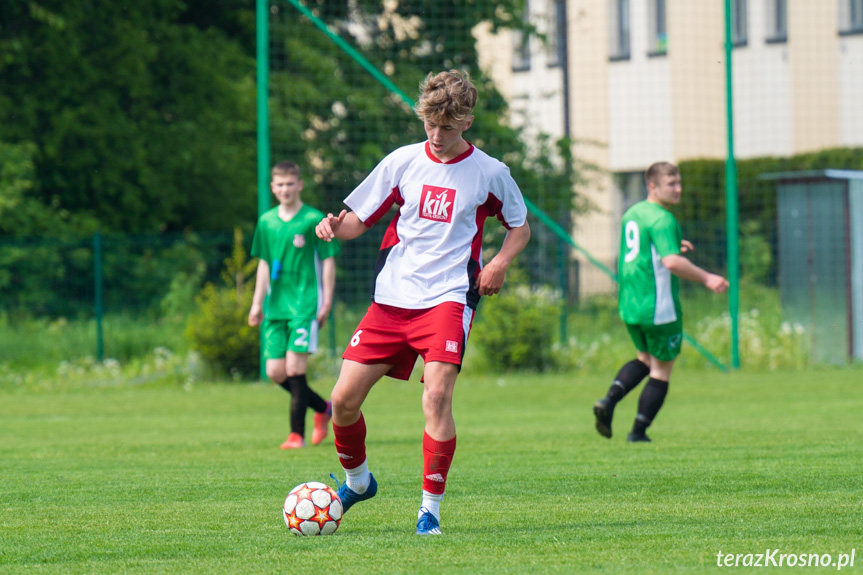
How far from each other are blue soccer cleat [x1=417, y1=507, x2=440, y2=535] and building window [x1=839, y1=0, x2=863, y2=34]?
24.7 m

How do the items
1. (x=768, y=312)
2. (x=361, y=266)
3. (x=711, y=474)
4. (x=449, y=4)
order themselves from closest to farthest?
(x=711, y=474) < (x=768, y=312) < (x=361, y=266) < (x=449, y=4)

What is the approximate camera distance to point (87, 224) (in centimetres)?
2183

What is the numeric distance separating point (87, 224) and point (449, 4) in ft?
25.4

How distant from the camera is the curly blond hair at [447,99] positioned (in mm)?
4887

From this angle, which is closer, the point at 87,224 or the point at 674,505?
the point at 674,505

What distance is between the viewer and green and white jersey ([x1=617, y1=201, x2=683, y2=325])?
324 inches

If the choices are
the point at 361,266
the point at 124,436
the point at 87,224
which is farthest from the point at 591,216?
the point at 124,436

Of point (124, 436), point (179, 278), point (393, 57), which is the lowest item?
point (124, 436)

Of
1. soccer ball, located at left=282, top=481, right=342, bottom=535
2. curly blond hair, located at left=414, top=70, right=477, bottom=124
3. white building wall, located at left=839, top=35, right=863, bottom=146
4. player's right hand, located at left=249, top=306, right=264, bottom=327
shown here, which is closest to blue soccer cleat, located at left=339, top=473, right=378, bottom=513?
soccer ball, located at left=282, top=481, right=342, bottom=535

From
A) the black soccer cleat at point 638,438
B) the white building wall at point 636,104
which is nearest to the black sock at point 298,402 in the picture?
the black soccer cleat at point 638,438

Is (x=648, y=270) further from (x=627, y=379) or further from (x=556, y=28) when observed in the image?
(x=556, y=28)

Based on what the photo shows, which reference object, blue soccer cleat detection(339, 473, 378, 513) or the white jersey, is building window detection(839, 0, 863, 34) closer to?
the white jersey

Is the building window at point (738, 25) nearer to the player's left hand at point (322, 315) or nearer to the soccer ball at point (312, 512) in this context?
the player's left hand at point (322, 315)

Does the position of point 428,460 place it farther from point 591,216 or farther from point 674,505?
point 591,216
